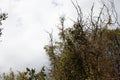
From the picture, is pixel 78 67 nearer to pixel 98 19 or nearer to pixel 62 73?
pixel 62 73

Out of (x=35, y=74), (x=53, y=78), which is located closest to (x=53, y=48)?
(x=53, y=78)

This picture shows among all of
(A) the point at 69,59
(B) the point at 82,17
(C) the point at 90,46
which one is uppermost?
(A) the point at 69,59

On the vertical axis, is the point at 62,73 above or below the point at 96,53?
above

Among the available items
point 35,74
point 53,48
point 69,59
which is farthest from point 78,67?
point 35,74

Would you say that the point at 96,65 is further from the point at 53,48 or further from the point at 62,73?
the point at 53,48

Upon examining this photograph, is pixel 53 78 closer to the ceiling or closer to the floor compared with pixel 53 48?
closer to the floor

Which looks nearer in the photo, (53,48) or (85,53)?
(85,53)

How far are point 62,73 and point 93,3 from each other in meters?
→ 23.3

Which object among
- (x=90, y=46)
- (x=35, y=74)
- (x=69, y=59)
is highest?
(x=69, y=59)

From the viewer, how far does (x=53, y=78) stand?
38719 millimetres

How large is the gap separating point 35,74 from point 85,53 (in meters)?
2.77

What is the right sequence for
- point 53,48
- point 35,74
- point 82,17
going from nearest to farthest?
1. point 82,17
2. point 35,74
3. point 53,48

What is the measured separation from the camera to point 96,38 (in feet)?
51.9

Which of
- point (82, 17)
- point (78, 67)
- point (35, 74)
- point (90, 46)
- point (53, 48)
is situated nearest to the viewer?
point (82, 17)
